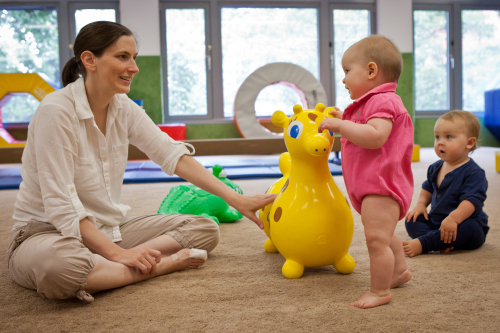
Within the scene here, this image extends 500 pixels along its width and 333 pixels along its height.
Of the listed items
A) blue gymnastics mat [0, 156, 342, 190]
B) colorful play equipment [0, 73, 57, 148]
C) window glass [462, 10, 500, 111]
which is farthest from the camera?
window glass [462, 10, 500, 111]

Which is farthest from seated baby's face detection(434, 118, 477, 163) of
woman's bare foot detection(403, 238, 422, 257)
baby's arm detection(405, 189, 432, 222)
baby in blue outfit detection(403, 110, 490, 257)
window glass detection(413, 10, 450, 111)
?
window glass detection(413, 10, 450, 111)

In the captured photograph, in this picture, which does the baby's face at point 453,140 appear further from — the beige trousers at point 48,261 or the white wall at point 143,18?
the white wall at point 143,18

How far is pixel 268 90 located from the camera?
21.0 feet

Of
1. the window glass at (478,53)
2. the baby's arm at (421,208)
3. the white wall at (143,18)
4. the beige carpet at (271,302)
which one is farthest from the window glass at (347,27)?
the beige carpet at (271,302)

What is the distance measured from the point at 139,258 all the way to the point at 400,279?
681 millimetres

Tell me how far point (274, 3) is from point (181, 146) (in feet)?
17.3

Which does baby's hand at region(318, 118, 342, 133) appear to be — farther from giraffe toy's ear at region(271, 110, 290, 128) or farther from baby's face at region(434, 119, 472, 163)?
baby's face at region(434, 119, 472, 163)

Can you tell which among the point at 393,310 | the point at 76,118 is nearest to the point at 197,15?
the point at 76,118

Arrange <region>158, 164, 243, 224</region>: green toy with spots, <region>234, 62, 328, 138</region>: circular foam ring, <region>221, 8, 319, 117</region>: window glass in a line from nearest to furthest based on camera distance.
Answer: <region>158, 164, 243, 224</region>: green toy with spots, <region>234, 62, 328, 138</region>: circular foam ring, <region>221, 8, 319, 117</region>: window glass

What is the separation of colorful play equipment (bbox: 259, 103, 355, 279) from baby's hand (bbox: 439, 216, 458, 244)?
1.26ft

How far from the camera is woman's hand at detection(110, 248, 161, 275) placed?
3.73ft

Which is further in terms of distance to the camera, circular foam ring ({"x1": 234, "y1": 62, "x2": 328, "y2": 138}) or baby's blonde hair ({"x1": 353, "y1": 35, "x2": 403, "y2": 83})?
circular foam ring ({"x1": 234, "y1": 62, "x2": 328, "y2": 138})

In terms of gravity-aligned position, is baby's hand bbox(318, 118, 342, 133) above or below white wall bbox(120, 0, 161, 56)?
below

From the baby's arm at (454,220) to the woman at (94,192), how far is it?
23.6 inches
